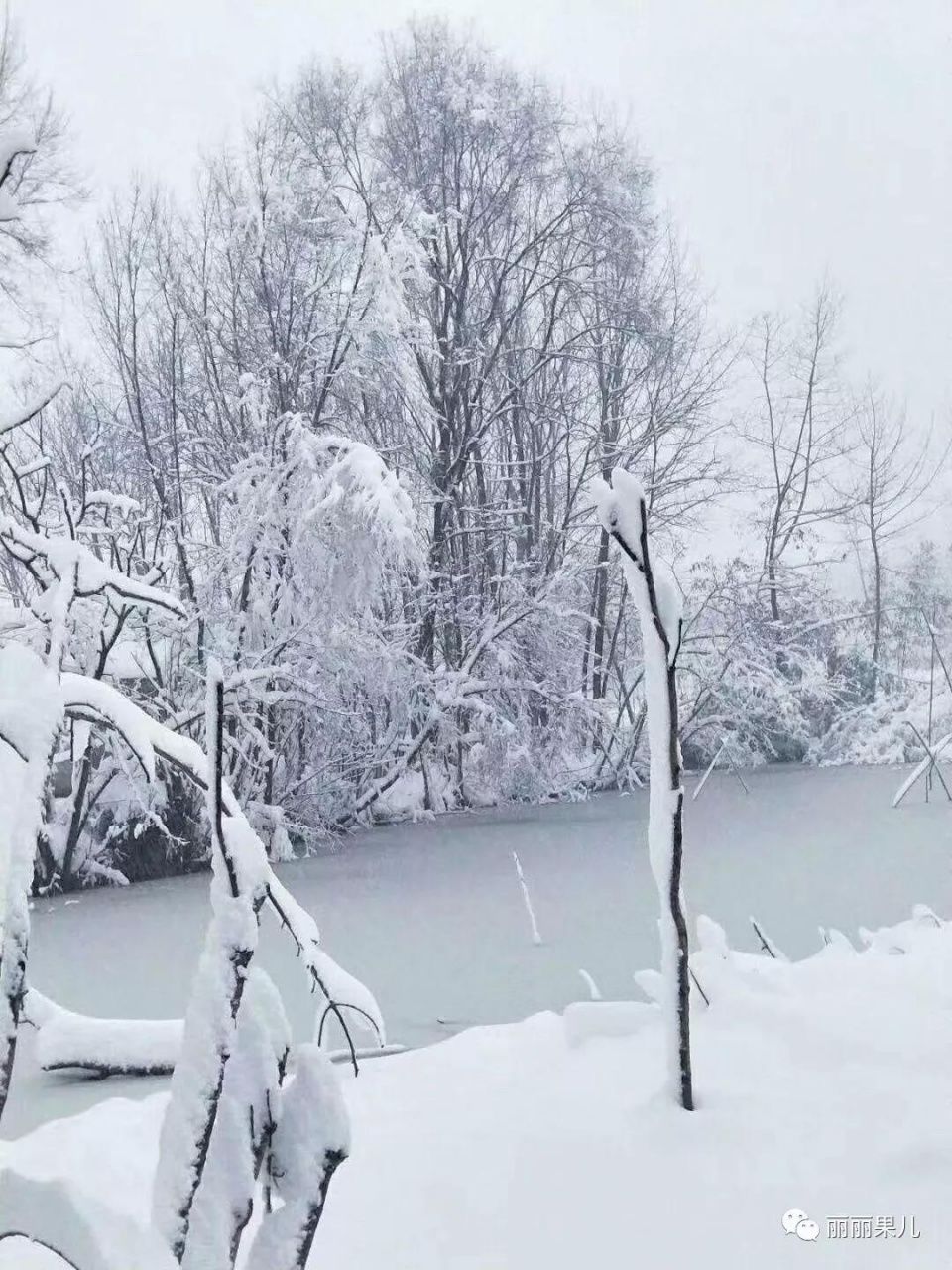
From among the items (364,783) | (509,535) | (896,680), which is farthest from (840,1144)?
(896,680)

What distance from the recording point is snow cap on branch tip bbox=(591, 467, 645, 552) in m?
0.81

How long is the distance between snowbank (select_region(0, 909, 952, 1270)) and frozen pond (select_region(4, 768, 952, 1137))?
0.54 meters

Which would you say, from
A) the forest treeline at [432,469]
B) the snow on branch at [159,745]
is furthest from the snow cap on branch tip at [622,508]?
the forest treeline at [432,469]

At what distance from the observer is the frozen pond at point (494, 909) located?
7.34 feet

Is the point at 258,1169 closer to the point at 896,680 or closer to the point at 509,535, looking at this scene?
the point at 509,535

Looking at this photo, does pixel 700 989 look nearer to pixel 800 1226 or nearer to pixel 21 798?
pixel 800 1226

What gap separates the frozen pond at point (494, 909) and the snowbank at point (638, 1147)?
537 mm

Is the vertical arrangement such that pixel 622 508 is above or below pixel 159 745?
above

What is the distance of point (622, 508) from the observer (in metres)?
0.82

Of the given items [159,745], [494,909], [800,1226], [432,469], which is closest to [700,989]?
[800,1226]

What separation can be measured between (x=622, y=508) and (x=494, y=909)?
2.48m

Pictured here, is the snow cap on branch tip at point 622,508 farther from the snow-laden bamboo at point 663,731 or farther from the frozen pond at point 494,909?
the frozen pond at point 494,909

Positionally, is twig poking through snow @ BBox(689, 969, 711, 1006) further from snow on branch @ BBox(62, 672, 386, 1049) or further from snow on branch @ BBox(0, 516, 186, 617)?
snow on branch @ BBox(0, 516, 186, 617)

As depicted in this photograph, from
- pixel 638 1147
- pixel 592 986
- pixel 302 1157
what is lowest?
pixel 592 986
